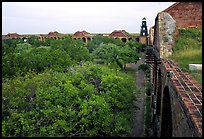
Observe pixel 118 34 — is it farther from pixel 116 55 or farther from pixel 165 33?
pixel 165 33

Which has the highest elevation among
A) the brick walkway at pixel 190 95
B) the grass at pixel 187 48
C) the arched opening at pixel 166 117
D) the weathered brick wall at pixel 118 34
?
the weathered brick wall at pixel 118 34

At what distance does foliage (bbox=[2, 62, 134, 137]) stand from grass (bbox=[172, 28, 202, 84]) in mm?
3073

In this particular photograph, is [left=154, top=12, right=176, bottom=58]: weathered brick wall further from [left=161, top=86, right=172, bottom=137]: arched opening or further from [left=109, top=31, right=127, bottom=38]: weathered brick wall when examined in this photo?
[left=109, top=31, right=127, bottom=38]: weathered brick wall

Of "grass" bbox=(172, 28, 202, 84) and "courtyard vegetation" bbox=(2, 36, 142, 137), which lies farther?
"courtyard vegetation" bbox=(2, 36, 142, 137)

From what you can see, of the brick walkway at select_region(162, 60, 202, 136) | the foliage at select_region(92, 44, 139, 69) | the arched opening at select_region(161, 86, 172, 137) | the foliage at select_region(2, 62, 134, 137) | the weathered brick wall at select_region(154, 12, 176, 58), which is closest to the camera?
the brick walkway at select_region(162, 60, 202, 136)

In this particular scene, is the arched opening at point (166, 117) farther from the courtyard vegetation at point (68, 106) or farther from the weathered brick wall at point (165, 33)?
the weathered brick wall at point (165, 33)

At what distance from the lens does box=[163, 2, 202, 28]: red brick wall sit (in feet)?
36.7

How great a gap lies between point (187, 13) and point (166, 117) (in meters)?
5.69

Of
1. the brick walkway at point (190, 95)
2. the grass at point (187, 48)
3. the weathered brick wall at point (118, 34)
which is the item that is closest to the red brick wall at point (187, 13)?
the grass at point (187, 48)

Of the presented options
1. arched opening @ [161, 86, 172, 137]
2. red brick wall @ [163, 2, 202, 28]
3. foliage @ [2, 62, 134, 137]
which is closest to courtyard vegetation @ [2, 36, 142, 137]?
foliage @ [2, 62, 134, 137]

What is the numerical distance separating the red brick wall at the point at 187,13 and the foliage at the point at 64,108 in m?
3.81

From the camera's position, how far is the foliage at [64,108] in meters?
8.40

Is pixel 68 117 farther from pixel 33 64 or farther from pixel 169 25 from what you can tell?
pixel 33 64

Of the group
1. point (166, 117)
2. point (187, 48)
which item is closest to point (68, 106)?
point (166, 117)
